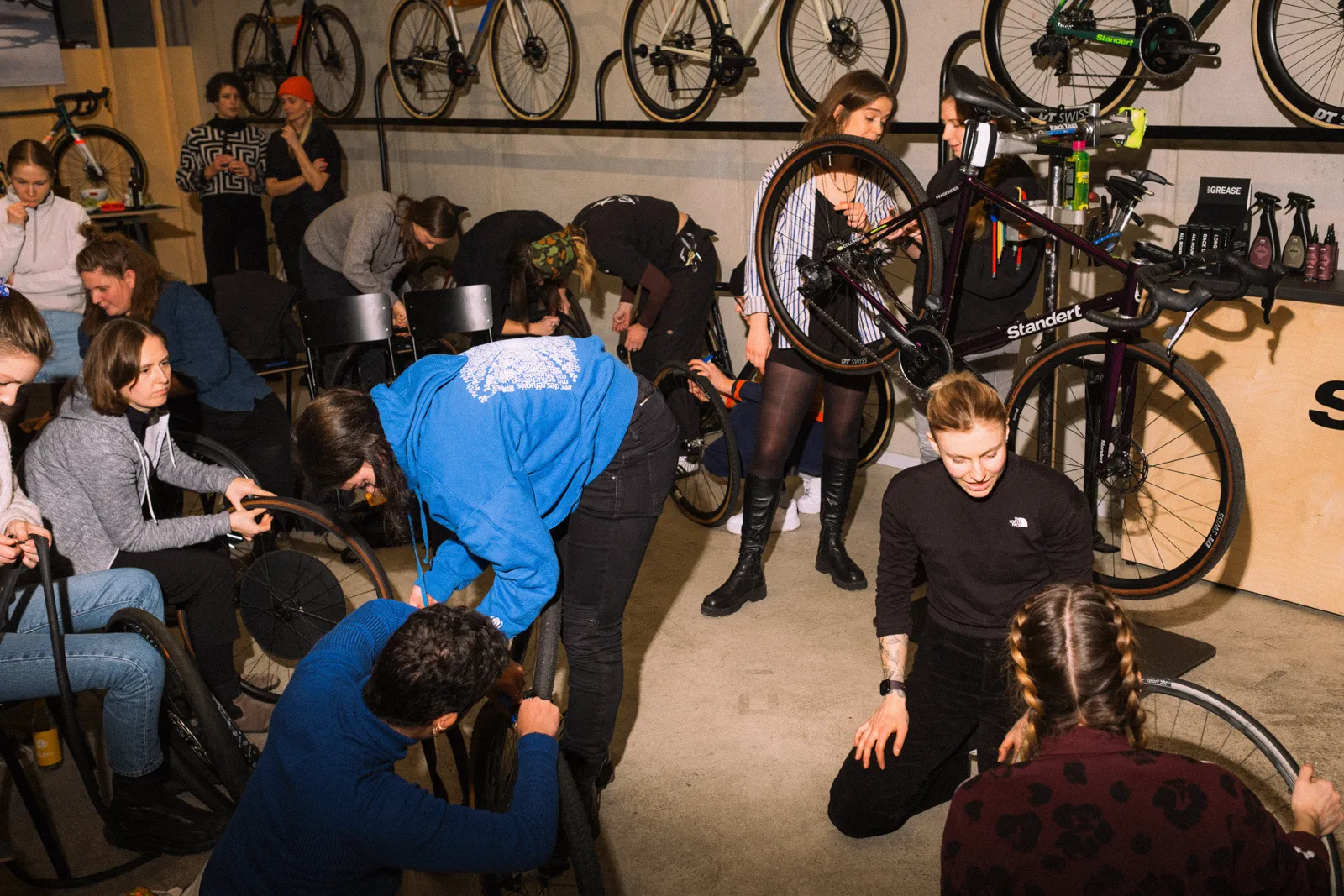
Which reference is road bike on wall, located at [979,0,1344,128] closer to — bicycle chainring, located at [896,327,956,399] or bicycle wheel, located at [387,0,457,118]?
bicycle chainring, located at [896,327,956,399]

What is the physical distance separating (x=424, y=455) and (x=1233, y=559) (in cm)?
276

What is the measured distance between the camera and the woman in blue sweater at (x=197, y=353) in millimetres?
3492

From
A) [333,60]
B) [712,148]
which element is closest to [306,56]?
→ [333,60]

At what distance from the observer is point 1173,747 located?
2627mm

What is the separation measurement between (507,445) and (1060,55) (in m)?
2.92

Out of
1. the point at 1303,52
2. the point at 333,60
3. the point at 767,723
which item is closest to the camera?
the point at 767,723

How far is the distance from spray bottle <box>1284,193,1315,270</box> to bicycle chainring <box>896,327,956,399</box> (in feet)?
3.86

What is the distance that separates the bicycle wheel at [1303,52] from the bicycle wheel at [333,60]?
555 centimetres

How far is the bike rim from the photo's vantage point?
5121mm

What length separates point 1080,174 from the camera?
3102mm

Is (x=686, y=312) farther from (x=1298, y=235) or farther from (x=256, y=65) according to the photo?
(x=256, y=65)

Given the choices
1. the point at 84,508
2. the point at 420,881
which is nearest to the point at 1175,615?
the point at 420,881

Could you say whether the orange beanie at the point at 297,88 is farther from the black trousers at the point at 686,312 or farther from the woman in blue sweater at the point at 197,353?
the black trousers at the point at 686,312

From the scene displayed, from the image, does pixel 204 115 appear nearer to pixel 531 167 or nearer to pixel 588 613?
pixel 531 167
